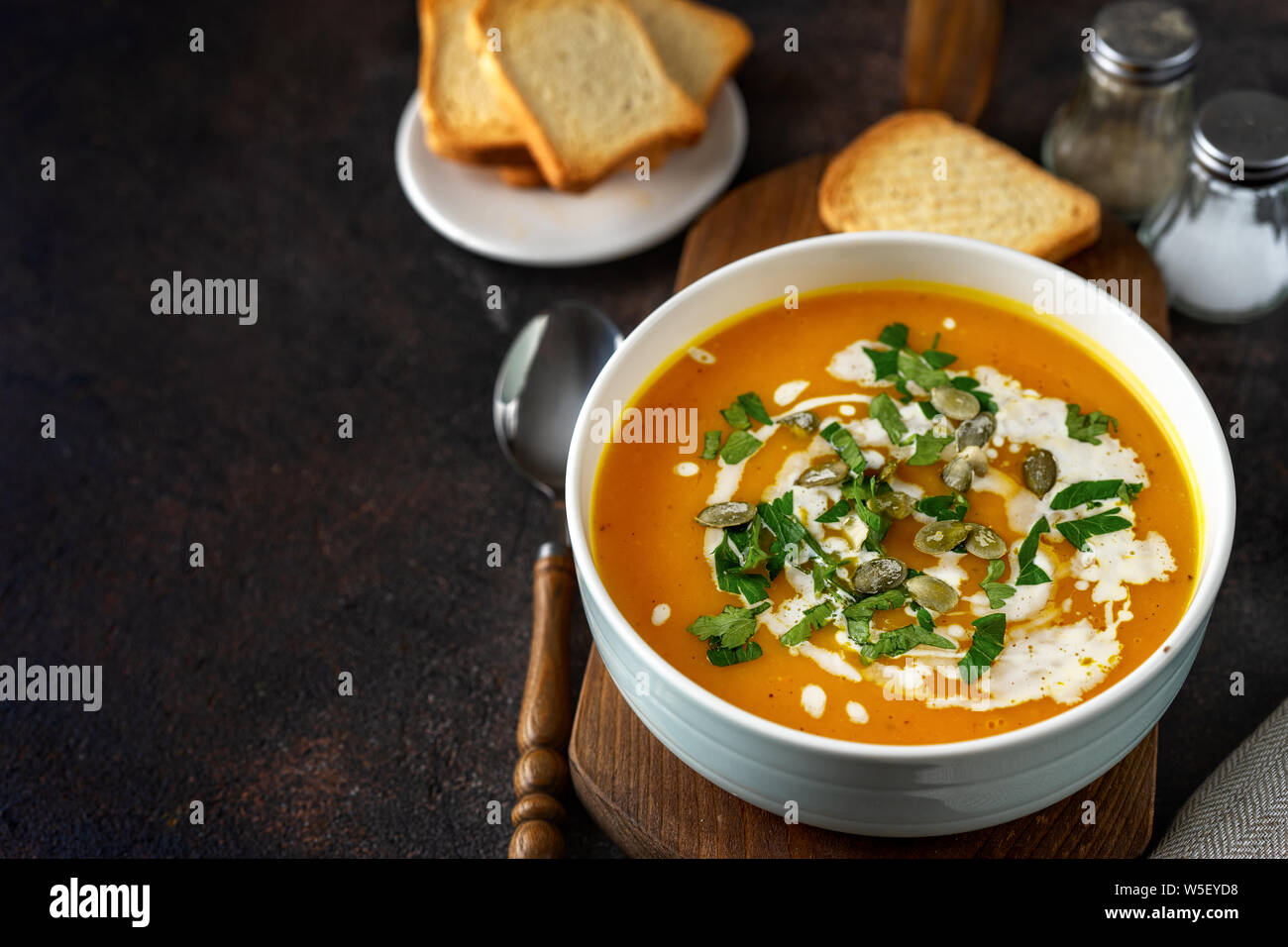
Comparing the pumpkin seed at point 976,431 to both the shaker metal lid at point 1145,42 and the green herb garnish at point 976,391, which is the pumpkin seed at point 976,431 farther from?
the shaker metal lid at point 1145,42

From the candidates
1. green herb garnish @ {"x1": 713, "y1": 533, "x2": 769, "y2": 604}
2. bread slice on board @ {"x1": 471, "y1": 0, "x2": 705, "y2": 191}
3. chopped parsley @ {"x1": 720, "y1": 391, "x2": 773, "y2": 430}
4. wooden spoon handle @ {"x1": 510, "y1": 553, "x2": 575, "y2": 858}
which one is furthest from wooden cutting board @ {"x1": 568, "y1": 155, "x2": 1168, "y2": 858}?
bread slice on board @ {"x1": 471, "y1": 0, "x2": 705, "y2": 191}

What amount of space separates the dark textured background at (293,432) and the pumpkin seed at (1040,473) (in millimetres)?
464

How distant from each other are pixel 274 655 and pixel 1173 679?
1254mm

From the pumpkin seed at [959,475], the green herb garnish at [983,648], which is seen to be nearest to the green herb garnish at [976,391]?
the pumpkin seed at [959,475]

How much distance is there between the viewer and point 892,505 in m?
1.58

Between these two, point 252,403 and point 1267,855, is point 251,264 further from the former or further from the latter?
point 1267,855

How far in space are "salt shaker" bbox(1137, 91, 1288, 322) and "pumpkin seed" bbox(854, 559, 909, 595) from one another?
0.97m

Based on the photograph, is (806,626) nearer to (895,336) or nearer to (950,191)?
(895,336)

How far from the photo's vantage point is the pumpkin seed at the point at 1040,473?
1.59 m

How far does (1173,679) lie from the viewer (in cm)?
142

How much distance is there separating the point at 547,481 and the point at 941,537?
0.73 metres

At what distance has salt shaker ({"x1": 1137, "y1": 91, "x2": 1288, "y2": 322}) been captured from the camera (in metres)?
2.02

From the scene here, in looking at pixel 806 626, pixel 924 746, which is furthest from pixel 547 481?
pixel 924 746
